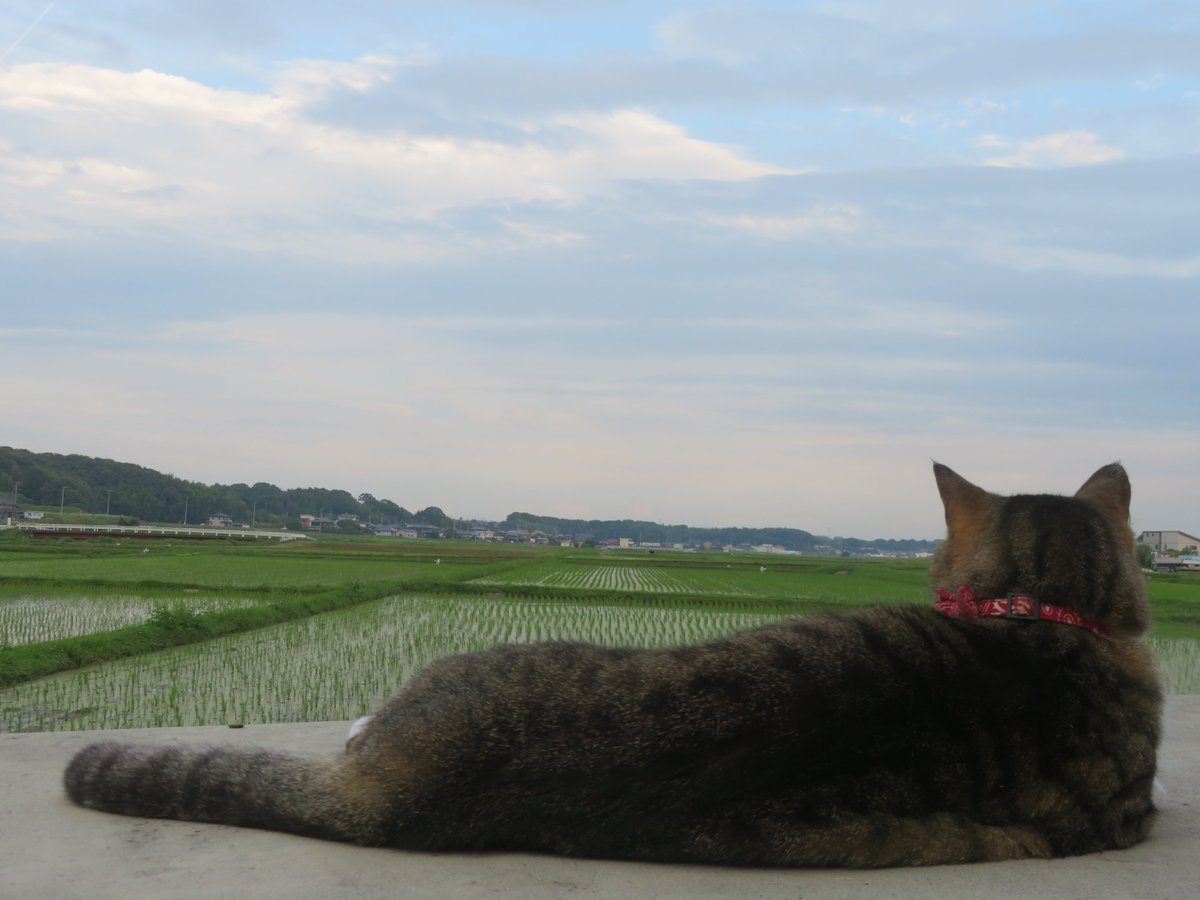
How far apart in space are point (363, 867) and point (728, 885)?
1024 millimetres

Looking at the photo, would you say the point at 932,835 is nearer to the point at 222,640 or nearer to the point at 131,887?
the point at 131,887

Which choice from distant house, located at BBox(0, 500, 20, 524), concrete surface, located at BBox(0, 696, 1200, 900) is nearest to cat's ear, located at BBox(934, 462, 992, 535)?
concrete surface, located at BBox(0, 696, 1200, 900)

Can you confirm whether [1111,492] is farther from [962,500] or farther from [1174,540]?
[1174,540]

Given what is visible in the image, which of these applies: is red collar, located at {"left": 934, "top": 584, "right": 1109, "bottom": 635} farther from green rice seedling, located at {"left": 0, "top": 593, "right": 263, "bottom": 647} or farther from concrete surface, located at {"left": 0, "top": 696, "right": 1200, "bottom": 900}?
green rice seedling, located at {"left": 0, "top": 593, "right": 263, "bottom": 647}

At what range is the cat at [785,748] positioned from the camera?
115 inches

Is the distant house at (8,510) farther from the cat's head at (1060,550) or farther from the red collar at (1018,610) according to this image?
the red collar at (1018,610)

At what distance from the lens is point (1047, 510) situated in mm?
3600

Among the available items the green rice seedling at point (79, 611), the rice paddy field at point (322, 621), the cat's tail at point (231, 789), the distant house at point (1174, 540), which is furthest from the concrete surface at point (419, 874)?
the distant house at point (1174, 540)

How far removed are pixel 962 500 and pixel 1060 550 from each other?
17.9 inches

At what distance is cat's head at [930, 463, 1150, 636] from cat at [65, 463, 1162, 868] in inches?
0.4

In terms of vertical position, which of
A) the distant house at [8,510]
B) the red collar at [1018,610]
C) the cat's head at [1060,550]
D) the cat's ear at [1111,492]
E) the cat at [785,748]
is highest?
the cat's ear at [1111,492]

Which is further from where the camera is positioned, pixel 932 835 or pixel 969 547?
pixel 969 547

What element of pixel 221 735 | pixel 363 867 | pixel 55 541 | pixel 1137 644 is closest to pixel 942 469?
pixel 1137 644

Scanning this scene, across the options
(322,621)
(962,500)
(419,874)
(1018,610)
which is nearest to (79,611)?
(322,621)
